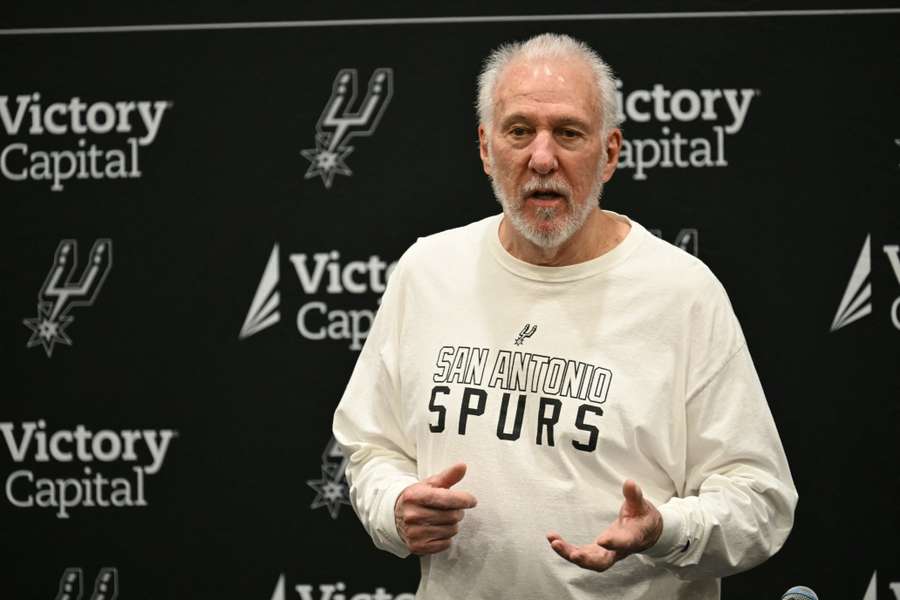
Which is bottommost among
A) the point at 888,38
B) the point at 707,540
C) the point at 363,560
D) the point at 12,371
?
the point at 363,560

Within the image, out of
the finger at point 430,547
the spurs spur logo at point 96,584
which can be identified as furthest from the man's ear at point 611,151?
the spurs spur logo at point 96,584

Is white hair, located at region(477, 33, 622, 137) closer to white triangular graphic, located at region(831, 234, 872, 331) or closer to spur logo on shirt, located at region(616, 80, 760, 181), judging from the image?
spur logo on shirt, located at region(616, 80, 760, 181)

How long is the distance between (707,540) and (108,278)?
200 cm

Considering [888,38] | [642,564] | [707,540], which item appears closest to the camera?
[707,540]

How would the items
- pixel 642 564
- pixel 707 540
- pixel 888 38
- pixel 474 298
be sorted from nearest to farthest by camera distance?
pixel 707 540 < pixel 642 564 < pixel 474 298 < pixel 888 38

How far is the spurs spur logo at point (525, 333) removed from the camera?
1.84m

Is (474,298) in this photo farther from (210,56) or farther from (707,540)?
(210,56)

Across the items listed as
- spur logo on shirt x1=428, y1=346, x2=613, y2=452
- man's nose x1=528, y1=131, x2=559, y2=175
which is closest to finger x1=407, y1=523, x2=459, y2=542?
spur logo on shirt x1=428, y1=346, x2=613, y2=452

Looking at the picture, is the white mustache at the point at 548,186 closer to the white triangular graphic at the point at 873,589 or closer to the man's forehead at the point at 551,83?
the man's forehead at the point at 551,83

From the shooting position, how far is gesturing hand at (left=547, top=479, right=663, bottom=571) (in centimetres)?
153

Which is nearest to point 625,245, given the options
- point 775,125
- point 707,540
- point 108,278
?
point 707,540

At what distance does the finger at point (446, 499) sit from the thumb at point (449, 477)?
0.06 feet

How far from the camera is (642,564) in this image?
5.88 ft

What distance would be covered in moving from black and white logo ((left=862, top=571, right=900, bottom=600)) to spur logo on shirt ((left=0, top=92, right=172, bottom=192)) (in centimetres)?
235
